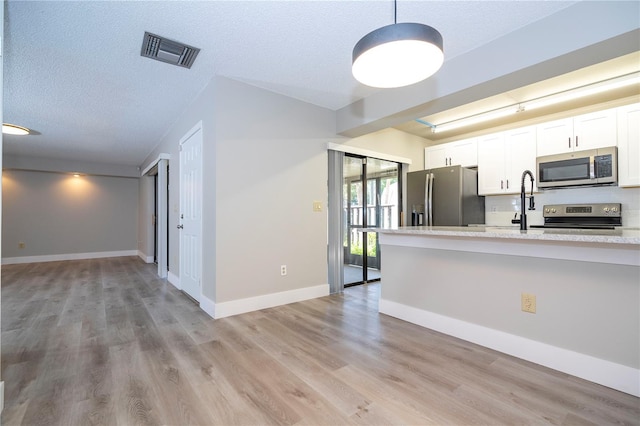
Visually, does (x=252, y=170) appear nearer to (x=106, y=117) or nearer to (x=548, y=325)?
(x=106, y=117)

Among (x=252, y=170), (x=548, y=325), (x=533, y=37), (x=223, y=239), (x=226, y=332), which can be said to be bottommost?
(x=226, y=332)

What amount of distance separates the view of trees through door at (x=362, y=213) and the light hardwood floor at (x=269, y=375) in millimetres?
1390

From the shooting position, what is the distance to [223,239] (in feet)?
10.2

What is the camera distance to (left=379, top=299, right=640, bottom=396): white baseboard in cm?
179

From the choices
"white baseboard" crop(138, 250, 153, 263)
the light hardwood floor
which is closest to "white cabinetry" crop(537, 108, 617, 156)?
the light hardwood floor

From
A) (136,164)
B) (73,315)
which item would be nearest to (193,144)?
(73,315)

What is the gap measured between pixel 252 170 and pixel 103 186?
264 inches

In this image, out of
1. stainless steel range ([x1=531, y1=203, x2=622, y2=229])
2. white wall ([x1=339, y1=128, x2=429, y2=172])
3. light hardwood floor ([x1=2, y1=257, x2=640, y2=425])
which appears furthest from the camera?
white wall ([x1=339, y1=128, x2=429, y2=172])

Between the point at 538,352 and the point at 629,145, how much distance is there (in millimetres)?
2707

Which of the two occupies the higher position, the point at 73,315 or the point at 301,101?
the point at 301,101

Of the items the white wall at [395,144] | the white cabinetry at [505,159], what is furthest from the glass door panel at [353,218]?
the white cabinetry at [505,159]

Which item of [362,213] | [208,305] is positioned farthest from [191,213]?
[362,213]

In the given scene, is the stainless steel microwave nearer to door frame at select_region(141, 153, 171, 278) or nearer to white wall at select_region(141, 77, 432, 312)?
white wall at select_region(141, 77, 432, 312)

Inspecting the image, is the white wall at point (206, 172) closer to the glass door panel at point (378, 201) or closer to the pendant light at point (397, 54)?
the pendant light at point (397, 54)
